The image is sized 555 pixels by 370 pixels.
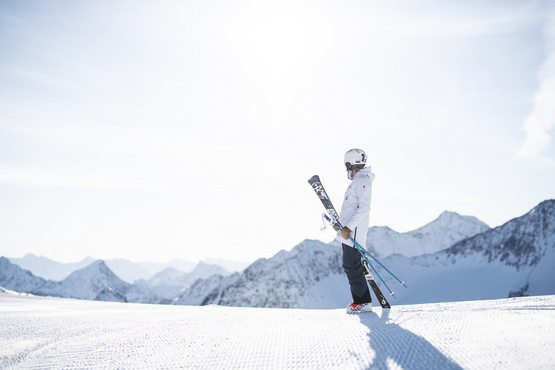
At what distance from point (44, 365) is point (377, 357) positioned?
2845mm

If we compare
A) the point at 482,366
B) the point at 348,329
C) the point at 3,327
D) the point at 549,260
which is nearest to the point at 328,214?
the point at 348,329

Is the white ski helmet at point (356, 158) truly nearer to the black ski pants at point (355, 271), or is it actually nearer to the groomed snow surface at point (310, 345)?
the black ski pants at point (355, 271)

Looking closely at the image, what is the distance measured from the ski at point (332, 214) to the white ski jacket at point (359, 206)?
0.36m

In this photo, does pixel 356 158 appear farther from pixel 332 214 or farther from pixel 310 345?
pixel 310 345

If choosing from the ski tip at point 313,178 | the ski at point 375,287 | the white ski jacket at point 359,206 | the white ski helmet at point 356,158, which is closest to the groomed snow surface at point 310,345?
the white ski jacket at point 359,206

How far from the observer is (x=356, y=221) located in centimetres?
600

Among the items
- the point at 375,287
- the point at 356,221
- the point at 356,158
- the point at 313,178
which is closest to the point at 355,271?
the point at 356,221

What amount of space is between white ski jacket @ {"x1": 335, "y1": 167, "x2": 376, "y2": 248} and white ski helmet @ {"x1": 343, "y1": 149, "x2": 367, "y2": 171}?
0.17 meters

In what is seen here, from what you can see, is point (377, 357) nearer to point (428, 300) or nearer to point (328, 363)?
point (328, 363)

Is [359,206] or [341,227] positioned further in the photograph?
[341,227]

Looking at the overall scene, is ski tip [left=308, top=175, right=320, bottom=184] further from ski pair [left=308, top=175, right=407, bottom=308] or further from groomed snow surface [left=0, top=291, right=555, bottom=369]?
groomed snow surface [left=0, top=291, right=555, bottom=369]

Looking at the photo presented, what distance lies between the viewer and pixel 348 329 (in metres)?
3.77

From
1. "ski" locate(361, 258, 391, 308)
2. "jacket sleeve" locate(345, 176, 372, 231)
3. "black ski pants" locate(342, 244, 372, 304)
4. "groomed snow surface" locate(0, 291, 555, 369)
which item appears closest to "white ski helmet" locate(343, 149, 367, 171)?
"jacket sleeve" locate(345, 176, 372, 231)

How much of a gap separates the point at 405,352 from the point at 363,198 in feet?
11.6
